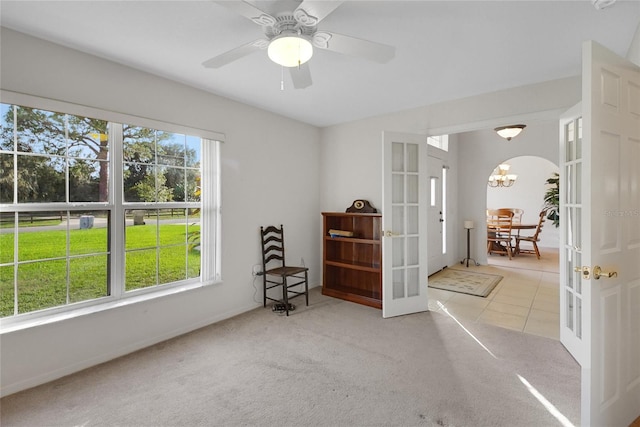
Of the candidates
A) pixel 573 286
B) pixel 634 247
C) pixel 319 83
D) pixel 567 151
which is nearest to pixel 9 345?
pixel 319 83

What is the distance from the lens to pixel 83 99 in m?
2.41

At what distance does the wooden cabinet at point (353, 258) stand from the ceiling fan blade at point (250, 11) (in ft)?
9.12

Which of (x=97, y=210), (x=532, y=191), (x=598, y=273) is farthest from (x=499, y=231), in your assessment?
(x=97, y=210)

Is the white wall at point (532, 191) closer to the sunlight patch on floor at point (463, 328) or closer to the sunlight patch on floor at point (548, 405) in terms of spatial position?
the sunlight patch on floor at point (463, 328)

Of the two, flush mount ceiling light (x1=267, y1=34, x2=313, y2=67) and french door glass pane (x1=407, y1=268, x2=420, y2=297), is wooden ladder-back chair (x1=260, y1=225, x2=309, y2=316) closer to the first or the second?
french door glass pane (x1=407, y1=268, x2=420, y2=297)

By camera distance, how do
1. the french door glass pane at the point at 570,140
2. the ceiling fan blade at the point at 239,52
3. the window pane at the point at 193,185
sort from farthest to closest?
1. the window pane at the point at 193,185
2. the french door glass pane at the point at 570,140
3. the ceiling fan blade at the point at 239,52

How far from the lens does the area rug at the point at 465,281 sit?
449 cm

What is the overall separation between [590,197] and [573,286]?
1.58 metres

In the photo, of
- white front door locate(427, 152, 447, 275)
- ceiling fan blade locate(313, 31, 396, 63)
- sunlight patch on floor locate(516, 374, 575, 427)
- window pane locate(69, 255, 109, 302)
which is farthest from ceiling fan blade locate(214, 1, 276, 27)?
white front door locate(427, 152, 447, 275)

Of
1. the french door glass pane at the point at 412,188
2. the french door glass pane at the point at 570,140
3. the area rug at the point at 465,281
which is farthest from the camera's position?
the area rug at the point at 465,281

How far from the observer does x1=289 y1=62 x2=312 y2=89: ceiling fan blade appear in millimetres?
1949

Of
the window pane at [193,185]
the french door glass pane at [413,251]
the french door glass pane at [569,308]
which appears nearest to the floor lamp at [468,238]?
the french door glass pane at [413,251]

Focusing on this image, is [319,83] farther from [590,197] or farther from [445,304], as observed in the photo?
[445,304]

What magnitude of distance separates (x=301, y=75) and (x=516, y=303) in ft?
12.9
